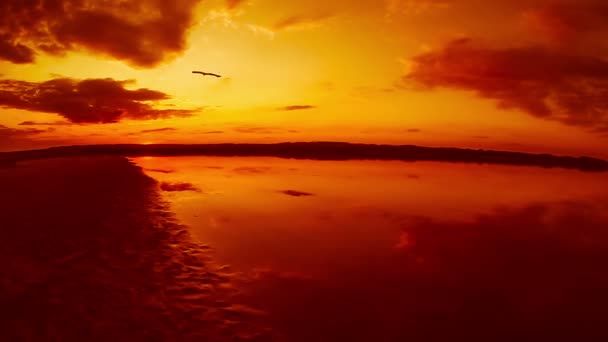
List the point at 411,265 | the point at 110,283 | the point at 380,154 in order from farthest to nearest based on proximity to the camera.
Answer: the point at 380,154, the point at 411,265, the point at 110,283

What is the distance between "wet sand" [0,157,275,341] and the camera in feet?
17.9

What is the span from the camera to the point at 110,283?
22.9ft

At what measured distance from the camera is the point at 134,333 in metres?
5.36

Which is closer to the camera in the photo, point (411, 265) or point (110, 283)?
point (110, 283)

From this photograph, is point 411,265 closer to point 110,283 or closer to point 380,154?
point 110,283

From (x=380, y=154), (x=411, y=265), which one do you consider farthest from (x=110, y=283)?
(x=380, y=154)

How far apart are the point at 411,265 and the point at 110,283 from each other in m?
5.35

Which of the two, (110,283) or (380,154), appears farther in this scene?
(380,154)

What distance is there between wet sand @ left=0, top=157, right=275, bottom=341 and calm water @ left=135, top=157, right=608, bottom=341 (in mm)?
574

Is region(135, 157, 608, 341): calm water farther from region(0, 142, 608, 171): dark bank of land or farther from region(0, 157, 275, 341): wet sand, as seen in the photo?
region(0, 142, 608, 171): dark bank of land

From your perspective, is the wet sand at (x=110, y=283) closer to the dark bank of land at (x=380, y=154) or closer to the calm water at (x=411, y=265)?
the calm water at (x=411, y=265)

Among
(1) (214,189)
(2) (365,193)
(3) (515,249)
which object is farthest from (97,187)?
(3) (515,249)

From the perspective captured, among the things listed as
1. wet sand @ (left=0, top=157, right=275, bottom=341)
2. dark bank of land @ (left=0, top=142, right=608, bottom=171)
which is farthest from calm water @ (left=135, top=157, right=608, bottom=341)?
dark bank of land @ (left=0, top=142, right=608, bottom=171)

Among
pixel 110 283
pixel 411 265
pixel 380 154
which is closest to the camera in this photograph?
pixel 110 283
